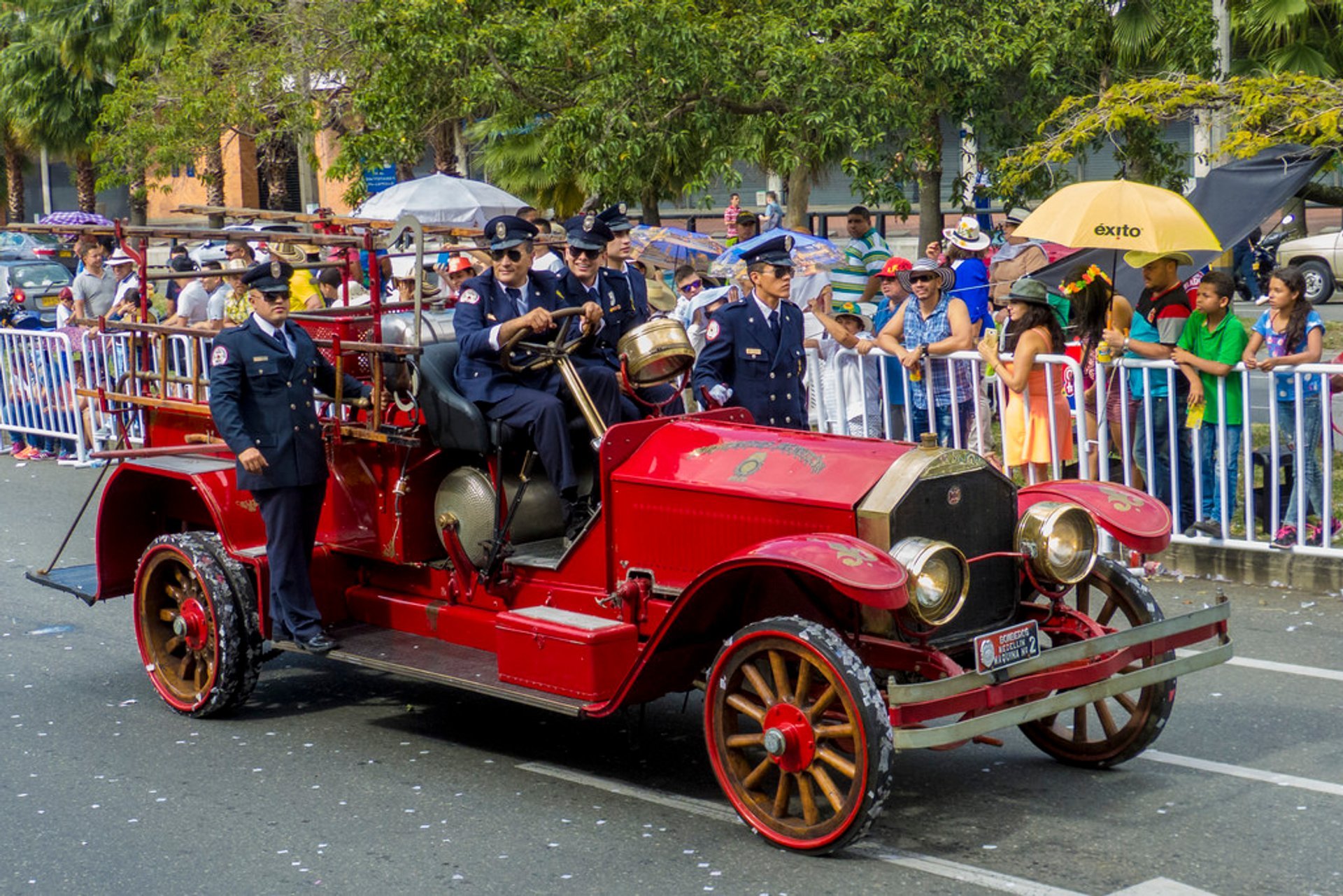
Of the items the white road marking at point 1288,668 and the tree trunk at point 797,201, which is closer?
the white road marking at point 1288,668

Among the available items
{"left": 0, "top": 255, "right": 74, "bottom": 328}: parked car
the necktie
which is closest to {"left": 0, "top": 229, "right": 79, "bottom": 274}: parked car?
{"left": 0, "top": 255, "right": 74, "bottom": 328}: parked car

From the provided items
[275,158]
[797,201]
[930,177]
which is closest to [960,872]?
[930,177]

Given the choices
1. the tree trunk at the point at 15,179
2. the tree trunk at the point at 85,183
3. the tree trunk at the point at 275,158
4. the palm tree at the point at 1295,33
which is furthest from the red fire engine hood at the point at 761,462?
the tree trunk at the point at 15,179

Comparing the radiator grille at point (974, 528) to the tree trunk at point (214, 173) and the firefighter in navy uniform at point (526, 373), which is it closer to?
the firefighter in navy uniform at point (526, 373)

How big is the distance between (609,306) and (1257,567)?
405 cm

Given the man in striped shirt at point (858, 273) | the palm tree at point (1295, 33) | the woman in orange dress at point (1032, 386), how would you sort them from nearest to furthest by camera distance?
the woman in orange dress at point (1032, 386)
the man in striped shirt at point (858, 273)
the palm tree at point (1295, 33)

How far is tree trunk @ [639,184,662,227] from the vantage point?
57.7 feet

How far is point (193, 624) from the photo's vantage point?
275 inches

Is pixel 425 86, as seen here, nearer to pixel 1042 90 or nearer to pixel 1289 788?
pixel 1042 90

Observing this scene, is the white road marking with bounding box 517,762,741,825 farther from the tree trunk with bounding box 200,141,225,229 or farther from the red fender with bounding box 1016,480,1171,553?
the tree trunk with bounding box 200,141,225,229

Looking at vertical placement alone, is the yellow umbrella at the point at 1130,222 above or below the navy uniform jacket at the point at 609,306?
above

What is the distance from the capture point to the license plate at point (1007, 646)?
16.7 feet

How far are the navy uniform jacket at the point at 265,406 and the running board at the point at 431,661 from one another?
698mm

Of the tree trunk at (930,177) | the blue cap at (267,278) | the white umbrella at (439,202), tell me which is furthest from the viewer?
the white umbrella at (439,202)
